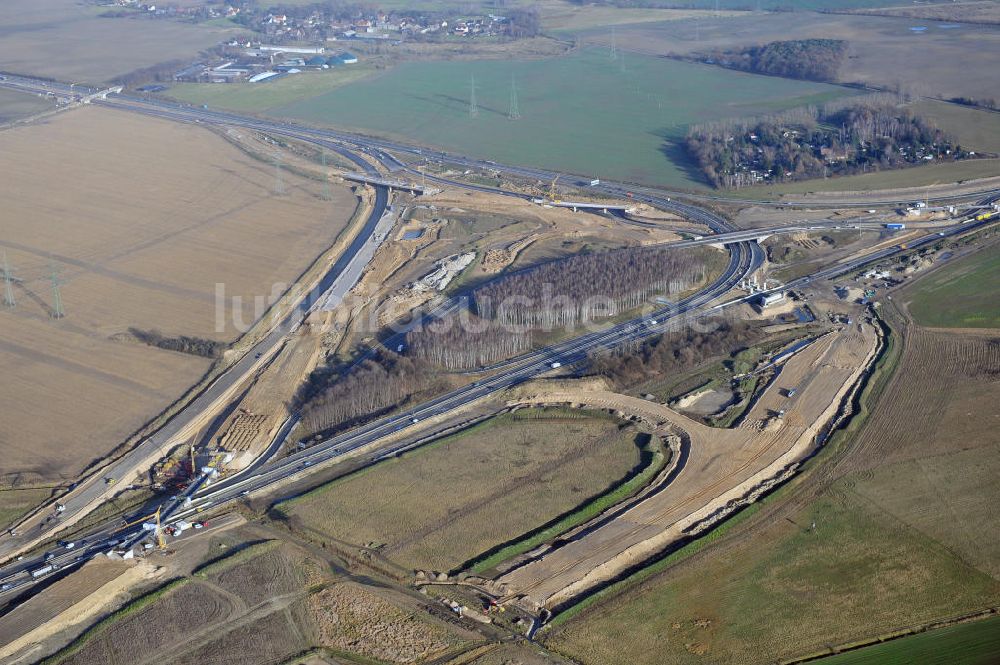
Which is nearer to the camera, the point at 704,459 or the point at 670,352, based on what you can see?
the point at 704,459

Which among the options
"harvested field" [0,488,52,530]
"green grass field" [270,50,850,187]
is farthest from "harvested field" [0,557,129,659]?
"green grass field" [270,50,850,187]

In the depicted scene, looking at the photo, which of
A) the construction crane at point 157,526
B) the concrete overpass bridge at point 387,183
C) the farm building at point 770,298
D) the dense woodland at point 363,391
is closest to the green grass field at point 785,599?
the construction crane at point 157,526

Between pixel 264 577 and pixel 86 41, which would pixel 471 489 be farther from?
pixel 86 41

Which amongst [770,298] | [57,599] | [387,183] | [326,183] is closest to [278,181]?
[326,183]

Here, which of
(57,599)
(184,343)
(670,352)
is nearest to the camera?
(57,599)

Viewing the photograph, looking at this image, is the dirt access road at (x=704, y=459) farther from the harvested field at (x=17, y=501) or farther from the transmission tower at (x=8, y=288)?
the transmission tower at (x=8, y=288)

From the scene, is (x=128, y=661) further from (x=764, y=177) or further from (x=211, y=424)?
(x=764, y=177)
